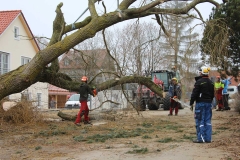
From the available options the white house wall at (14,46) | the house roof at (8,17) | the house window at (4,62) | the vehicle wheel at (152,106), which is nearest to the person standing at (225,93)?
the vehicle wheel at (152,106)

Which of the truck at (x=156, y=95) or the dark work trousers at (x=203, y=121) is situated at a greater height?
the truck at (x=156, y=95)

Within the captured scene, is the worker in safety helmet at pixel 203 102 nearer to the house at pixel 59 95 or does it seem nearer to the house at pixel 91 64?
A: the house at pixel 91 64

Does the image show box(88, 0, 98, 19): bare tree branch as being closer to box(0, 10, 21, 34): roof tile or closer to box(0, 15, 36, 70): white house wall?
box(0, 10, 21, 34): roof tile

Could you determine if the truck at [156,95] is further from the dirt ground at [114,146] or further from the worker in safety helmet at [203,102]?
the worker in safety helmet at [203,102]

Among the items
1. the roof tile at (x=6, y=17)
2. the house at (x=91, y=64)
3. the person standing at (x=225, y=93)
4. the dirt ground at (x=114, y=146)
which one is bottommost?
the dirt ground at (x=114, y=146)

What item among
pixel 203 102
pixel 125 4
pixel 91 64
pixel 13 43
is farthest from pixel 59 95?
pixel 203 102

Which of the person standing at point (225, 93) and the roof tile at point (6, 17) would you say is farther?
the roof tile at point (6, 17)

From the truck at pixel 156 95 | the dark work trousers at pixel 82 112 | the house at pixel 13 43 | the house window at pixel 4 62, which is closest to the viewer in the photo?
the dark work trousers at pixel 82 112

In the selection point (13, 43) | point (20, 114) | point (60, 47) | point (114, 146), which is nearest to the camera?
point (114, 146)

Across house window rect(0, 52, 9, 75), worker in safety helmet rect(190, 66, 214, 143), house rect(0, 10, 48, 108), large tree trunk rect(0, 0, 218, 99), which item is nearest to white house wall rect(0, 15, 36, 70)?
house rect(0, 10, 48, 108)

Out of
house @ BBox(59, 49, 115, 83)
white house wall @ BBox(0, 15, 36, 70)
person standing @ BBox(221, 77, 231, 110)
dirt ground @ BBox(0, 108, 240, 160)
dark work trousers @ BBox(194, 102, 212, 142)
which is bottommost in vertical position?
dirt ground @ BBox(0, 108, 240, 160)

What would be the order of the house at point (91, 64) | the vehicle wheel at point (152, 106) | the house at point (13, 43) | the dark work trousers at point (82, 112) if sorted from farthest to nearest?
the house at point (13, 43)
the vehicle wheel at point (152, 106)
the house at point (91, 64)
the dark work trousers at point (82, 112)

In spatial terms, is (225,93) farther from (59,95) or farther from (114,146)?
(59,95)

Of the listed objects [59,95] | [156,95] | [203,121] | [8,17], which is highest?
[8,17]
